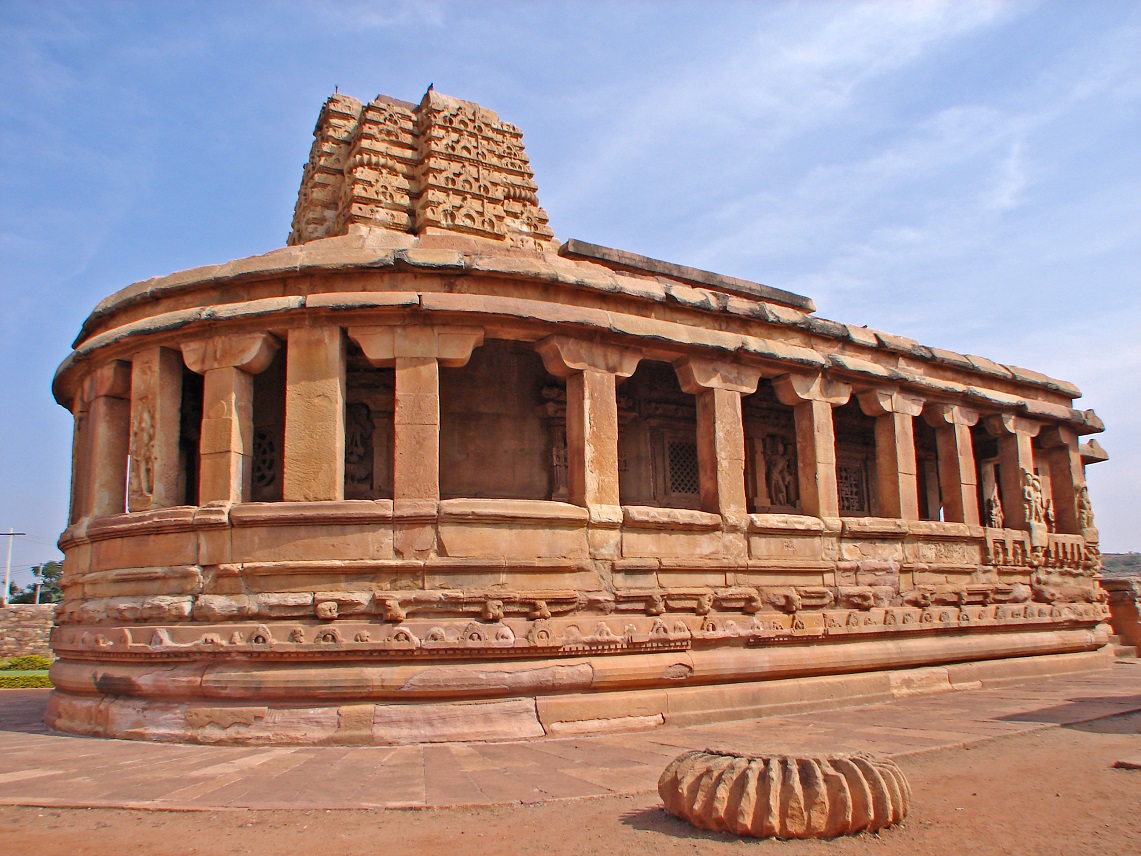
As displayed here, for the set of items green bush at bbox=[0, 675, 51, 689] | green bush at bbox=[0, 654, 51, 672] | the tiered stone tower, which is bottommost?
green bush at bbox=[0, 654, 51, 672]

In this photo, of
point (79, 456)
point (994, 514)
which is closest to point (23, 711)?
point (79, 456)

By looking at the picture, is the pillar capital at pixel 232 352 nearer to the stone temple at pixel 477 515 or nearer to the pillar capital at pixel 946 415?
the stone temple at pixel 477 515

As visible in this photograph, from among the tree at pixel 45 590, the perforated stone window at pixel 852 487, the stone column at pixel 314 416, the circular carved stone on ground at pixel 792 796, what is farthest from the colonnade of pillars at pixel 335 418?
the tree at pixel 45 590

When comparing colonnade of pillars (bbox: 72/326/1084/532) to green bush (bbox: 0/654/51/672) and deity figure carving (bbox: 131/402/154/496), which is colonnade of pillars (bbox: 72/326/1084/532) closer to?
deity figure carving (bbox: 131/402/154/496)

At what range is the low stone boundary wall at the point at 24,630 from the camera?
28.4m

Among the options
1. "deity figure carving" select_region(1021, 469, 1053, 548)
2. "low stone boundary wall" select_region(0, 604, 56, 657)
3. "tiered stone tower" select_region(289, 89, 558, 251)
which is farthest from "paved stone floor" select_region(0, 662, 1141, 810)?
"low stone boundary wall" select_region(0, 604, 56, 657)

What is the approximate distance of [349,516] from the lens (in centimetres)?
781

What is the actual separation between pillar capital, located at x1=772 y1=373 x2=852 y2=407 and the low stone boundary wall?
2525cm

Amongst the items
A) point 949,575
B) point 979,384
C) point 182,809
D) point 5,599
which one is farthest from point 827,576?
point 5,599

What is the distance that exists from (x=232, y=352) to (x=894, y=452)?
789cm

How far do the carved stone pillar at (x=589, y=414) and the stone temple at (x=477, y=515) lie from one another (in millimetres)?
33

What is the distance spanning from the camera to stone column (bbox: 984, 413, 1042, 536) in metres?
13.0

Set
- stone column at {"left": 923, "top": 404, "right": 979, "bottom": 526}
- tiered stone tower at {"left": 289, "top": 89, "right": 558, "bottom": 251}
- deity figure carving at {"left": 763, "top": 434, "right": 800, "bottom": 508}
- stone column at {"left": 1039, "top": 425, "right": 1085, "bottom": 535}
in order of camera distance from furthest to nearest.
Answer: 1. stone column at {"left": 1039, "top": 425, "right": 1085, "bottom": 535}
2. deity figure carving at {"left": 763, "top": 434, "right": 800, "bottom": 508}
3. tiered stone tower at {"left": 289, "top": 89, "right": 558, "bottom": 251}
4. stone column at {"left": 923, "top": 404, "right": 979, "bottom": 526}

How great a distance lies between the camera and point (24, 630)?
2933cm
